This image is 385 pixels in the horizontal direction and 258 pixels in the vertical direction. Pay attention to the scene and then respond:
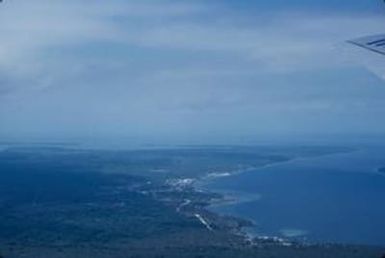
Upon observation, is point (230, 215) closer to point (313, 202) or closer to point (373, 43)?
point (313, 202)

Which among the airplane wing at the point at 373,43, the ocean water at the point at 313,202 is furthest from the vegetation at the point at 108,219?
the airplane wing at the point at 373,43

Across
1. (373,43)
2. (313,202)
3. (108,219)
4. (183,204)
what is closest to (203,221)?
(108,219)

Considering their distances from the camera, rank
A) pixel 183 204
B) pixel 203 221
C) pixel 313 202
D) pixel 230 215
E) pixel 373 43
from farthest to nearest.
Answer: pixel 313 202
pixel 183 204
pixel 230 215
pixel 203 221
pixel 373 43

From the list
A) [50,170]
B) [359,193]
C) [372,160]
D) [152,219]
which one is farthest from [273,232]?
[372,160]

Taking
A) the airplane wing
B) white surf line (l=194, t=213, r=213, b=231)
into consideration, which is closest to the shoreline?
white surf line (l=194, t=213, r=213, b=231)

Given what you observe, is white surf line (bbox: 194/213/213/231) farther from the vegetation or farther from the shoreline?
the vegetation

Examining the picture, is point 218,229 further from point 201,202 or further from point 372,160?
point 372,160

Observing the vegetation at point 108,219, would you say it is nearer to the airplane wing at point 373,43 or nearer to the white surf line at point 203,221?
the white surf line at point 203,221
